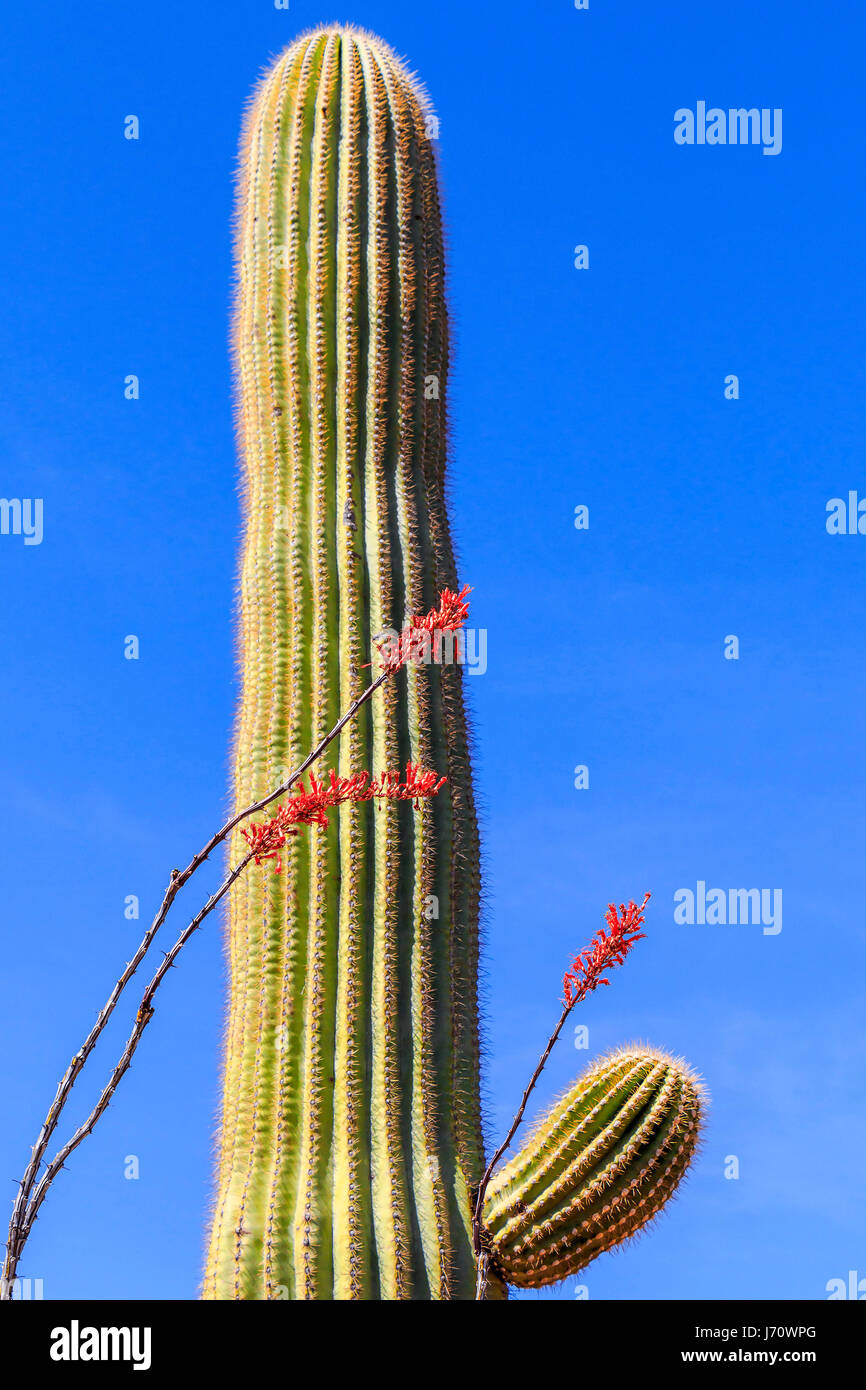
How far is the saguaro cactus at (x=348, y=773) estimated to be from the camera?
18.0 ft

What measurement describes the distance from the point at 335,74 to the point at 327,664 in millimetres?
3077

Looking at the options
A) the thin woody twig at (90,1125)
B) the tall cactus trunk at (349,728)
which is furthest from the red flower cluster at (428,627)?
the tall cactus trunk at (349,728)

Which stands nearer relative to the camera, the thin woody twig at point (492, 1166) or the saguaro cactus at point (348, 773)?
the thin woody twig at point (492, 1166)

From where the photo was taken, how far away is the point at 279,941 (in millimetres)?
5922

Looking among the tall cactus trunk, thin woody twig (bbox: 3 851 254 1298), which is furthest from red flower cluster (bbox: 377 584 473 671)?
the tall cactus trunk

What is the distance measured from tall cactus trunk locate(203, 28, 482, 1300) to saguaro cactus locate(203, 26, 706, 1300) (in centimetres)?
1

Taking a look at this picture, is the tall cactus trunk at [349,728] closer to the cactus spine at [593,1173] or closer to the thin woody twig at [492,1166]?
the cactus spine at [593,1173]

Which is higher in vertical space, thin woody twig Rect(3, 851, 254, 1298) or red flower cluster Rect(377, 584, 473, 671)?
red flower cluster Rect(377, 584, 473, 671)

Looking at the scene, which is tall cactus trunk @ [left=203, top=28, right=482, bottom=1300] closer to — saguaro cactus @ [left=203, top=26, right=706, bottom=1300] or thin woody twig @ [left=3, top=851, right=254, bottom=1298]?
saguaro cactus @ [left=203, top=26, right=706, bottom=1300]

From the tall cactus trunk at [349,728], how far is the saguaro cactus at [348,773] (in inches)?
0.4

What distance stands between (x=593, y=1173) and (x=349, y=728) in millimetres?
1906

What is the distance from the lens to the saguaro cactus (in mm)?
5477

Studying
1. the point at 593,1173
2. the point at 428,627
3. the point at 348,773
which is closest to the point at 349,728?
the point at 348,773
